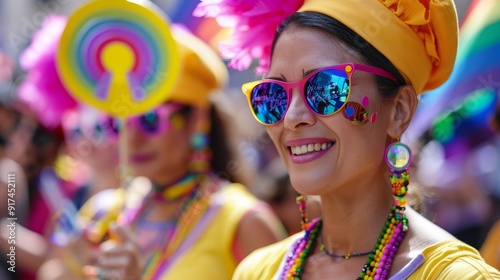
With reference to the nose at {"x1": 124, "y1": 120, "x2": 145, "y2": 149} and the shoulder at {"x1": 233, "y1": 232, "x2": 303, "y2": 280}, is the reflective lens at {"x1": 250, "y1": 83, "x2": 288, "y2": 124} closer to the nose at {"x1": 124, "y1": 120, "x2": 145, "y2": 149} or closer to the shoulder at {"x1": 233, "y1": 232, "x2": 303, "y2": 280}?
the shoulder at {"x1": 233, "y1": 232, "x2": 303, "y2": 280}

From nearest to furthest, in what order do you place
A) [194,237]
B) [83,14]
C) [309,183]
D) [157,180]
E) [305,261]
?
[309,183] < [305,261] < [83,14] < [194,237] < [157,180]

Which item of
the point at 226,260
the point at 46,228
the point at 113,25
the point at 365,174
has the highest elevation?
the point at 113,25

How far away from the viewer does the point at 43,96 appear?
13.9 feet

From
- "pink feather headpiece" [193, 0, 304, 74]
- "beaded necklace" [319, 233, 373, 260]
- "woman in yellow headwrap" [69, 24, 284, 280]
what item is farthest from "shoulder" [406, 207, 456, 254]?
"woman in yellow headwrap" [69, 24, 284, 280]

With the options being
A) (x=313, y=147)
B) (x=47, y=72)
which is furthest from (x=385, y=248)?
(x=47, y=72)

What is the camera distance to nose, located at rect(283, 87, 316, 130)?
88.3 inches

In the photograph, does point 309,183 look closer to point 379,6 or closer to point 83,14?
point 379,6

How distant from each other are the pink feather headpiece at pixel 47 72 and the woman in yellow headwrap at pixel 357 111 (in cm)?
212

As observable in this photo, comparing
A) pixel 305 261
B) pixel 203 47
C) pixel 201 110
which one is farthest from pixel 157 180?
pixel 305 261

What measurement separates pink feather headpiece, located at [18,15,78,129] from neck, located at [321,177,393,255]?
Result: 2.29 metres

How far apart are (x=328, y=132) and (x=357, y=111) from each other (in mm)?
104

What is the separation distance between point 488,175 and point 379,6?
2883 mm

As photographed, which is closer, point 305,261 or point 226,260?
point 305,261

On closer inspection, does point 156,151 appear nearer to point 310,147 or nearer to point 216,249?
point 216,249
